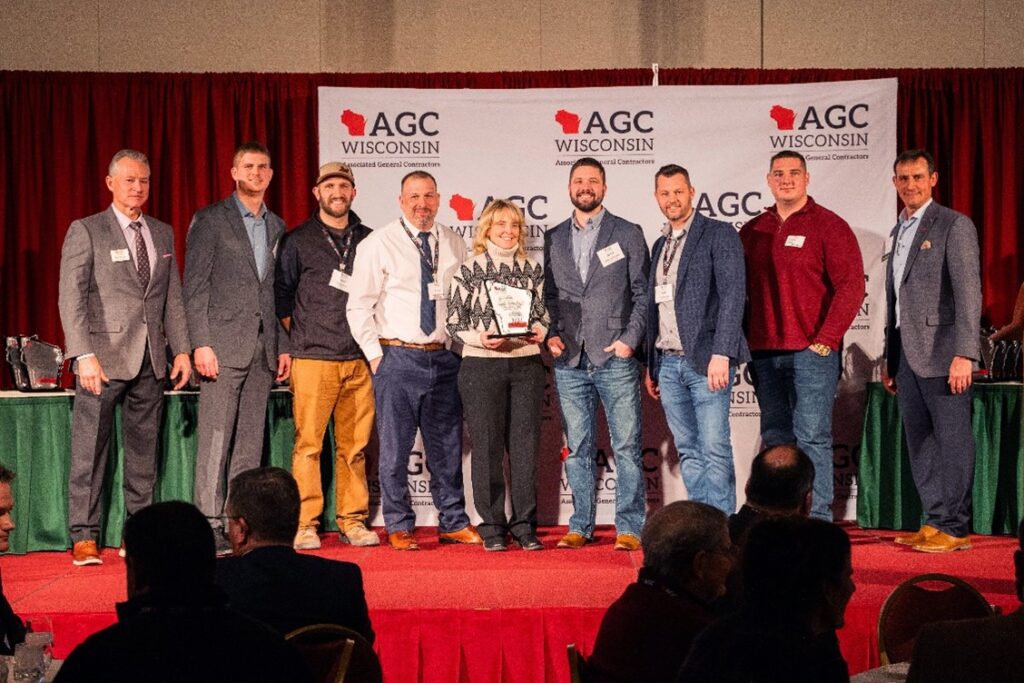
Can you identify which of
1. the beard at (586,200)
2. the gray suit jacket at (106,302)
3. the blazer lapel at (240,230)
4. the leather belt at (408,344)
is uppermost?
the beard at (586,200)

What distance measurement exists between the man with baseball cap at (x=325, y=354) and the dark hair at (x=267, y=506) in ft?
9.76

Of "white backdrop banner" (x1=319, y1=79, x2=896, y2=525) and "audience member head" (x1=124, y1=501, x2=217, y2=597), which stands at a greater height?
"white backdrop banner" (x1=319, y1=79, x2=896, y2=525)

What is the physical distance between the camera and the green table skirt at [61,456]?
21.0 ft

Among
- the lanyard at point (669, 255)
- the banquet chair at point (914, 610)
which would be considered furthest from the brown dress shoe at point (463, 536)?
the banquet chair at point (914, 610)

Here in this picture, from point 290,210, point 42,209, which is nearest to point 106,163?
point 42,209

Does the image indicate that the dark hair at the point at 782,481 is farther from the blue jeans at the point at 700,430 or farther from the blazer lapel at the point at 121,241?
the blazer lapel at the point at 121,241

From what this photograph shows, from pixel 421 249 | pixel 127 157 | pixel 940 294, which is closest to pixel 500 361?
pixel 421 249

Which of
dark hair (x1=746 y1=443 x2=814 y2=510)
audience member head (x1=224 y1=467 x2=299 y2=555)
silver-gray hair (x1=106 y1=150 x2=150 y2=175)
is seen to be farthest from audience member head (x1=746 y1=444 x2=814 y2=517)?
silver-gray hair (x1=106 y1=150 x2=150 y2=175)

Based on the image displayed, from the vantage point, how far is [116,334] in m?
6.03

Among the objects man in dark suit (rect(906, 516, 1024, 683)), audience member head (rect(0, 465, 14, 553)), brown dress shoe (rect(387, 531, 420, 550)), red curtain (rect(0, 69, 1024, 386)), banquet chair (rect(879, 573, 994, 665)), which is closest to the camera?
man in dark suit (rect(906, 516, 1024, 683))

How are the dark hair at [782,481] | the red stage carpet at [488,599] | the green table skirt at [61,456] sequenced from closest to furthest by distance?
1. the dark hair at [782,481]
2. the red stage carpet at [488,599]
3. the green table skirt at [61,456]

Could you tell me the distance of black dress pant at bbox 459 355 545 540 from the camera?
6.03 m

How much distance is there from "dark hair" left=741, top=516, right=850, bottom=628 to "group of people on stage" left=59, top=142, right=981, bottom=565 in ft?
11.1

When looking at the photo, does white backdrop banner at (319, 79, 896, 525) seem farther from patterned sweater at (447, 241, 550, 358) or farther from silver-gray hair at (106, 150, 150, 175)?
silver-gray hair at (106, 150, 150, 175)
